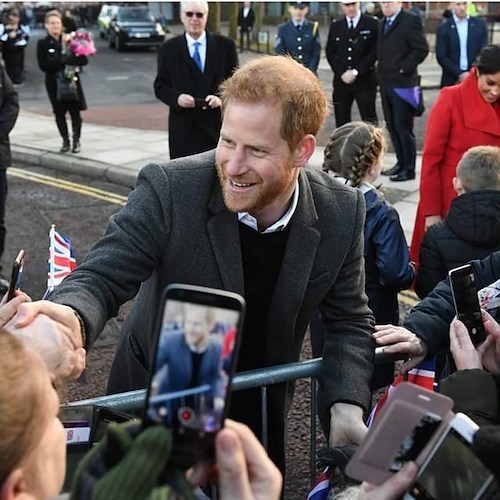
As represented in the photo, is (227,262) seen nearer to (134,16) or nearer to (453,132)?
(453,132)

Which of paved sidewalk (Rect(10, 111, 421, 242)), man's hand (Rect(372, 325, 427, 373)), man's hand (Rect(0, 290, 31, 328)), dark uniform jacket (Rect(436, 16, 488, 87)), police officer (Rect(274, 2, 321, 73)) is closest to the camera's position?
man's hand (Rect(0, 290, 31, 328))

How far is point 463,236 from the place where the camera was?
3740 millimetres

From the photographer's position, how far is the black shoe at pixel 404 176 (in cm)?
916

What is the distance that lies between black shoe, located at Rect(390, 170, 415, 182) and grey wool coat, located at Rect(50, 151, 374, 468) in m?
6.54

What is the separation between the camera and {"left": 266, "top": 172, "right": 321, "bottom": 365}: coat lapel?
2588 millimetres

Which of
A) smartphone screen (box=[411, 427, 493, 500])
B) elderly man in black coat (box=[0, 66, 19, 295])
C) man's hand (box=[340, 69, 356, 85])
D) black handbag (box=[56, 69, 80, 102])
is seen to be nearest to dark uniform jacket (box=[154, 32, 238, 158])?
elderly man in black coat (box=[0, 66, 19, 295])

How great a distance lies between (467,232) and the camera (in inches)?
147

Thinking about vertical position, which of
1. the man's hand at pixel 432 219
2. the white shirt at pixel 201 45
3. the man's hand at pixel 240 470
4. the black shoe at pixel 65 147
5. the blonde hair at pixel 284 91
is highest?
the blonde hair at pixel 284 91

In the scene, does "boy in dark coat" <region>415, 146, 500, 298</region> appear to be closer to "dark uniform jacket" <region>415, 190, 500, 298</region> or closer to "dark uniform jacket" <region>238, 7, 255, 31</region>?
"dark uniform jacket" <region>415, 190, 500, 298</region>

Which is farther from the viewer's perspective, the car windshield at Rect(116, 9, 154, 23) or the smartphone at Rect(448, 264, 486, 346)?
the car windshield at Rect(116, 9, 154, 23)

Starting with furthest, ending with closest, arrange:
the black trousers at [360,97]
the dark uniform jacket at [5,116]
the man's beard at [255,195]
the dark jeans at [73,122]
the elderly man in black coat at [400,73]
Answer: the dark jeans at [73,122] < the black trousers at [360,97] < the elderly man in black coat at [400,73] < the dark uniform jacket at [5,116] < the man's beard at [255,195]

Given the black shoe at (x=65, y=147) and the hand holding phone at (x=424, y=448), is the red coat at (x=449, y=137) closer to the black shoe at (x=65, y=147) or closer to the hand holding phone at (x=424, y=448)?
the hand holding phone at (x=424, y=448)

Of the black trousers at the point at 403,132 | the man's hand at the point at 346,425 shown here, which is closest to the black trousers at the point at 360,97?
the black trousers at the point at 403,132

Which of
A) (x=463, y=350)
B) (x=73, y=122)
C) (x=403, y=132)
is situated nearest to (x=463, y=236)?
(x=463, y=350)
